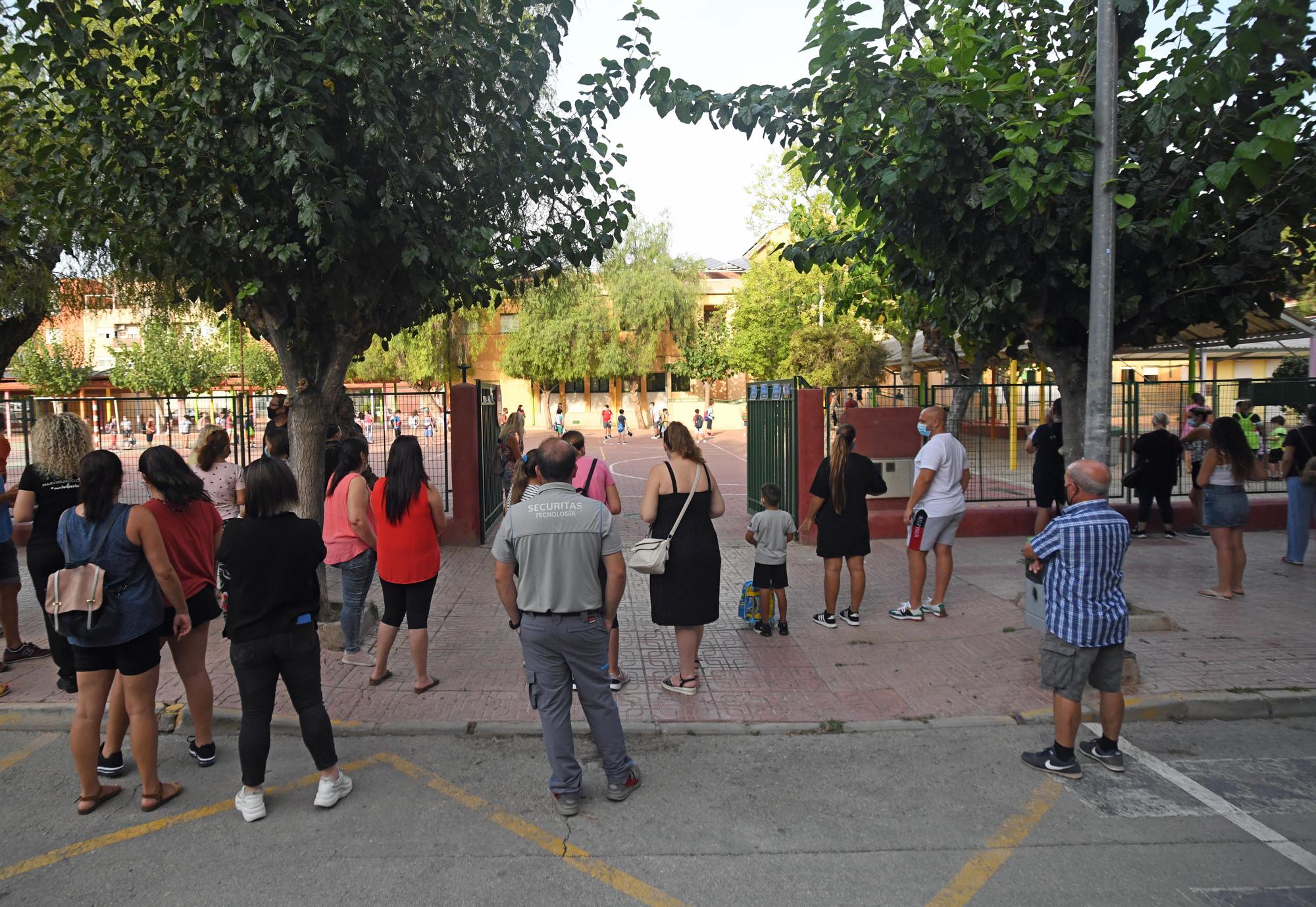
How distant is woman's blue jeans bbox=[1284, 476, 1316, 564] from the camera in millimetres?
8969

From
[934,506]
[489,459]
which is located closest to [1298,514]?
[934,506]

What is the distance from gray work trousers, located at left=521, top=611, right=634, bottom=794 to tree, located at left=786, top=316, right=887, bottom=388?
1081 inches

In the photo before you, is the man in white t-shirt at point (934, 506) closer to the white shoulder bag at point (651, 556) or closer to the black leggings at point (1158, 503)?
the white shoulder bag at point (651, 556)

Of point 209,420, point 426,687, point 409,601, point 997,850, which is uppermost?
point 209,420

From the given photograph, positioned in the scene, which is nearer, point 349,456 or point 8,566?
point 349,456

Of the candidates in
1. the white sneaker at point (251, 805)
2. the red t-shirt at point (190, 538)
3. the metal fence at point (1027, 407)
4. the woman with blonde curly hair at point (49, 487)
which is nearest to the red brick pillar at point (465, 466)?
the metal fence at point (1027, 407)

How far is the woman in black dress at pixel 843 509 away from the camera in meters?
6.98

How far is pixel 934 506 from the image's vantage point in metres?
7.17

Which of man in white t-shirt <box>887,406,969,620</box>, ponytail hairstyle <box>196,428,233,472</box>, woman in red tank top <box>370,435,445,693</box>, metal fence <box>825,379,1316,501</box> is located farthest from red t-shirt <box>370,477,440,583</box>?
metal fence <box>825,379,1316,501</box>

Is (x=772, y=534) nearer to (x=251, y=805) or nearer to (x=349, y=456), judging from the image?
(x=349, y=456)

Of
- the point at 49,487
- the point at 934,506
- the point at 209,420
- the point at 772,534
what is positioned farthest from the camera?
the point at 209,420

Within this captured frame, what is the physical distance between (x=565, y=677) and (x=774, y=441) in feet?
26.7

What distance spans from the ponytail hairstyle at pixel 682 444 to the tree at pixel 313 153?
219 cm

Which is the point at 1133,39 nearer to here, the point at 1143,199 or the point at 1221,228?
the point at 1143,199
